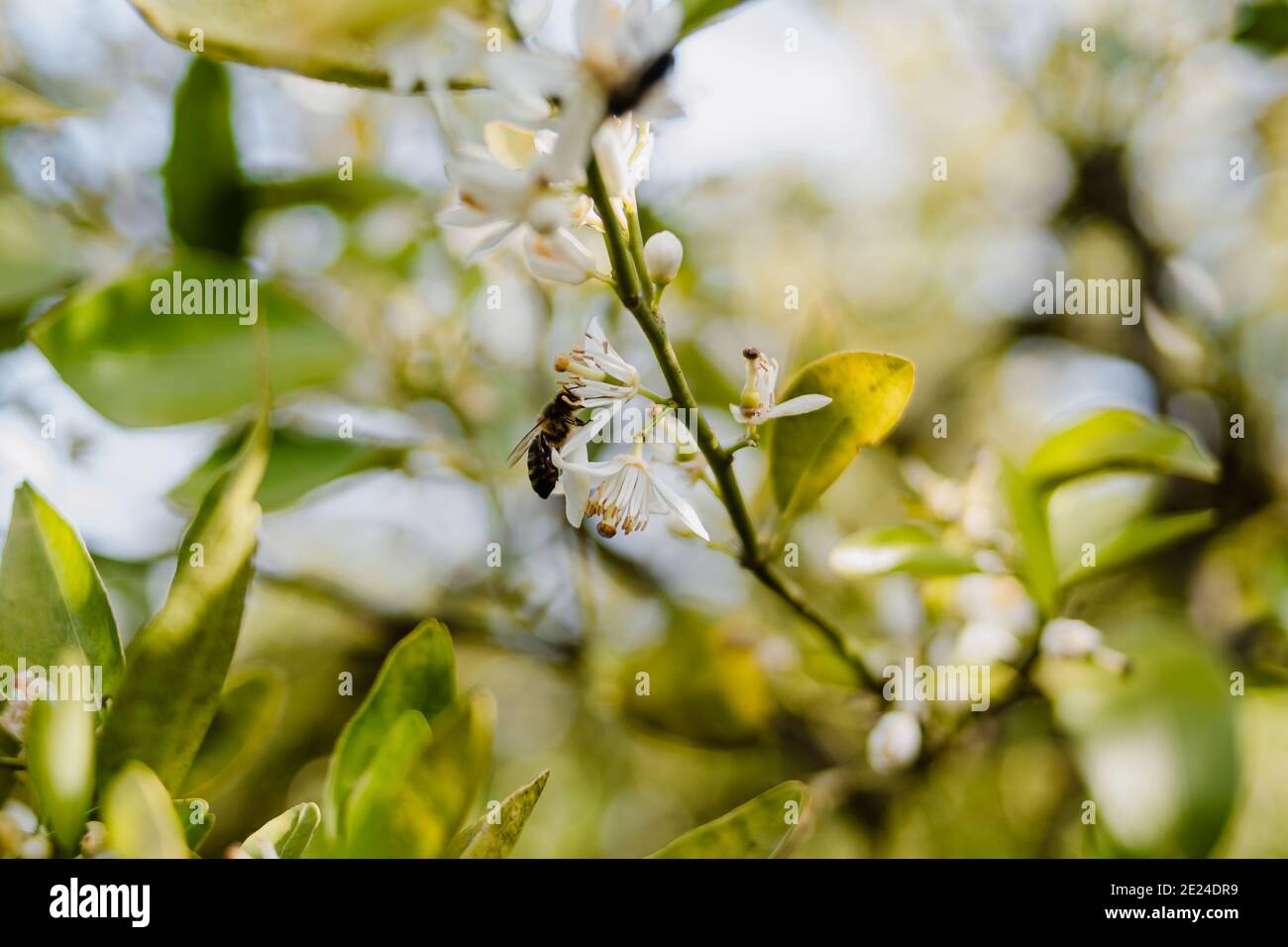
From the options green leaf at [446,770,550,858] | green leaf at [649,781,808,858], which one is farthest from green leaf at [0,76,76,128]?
green leaf at [649,781,808,858]

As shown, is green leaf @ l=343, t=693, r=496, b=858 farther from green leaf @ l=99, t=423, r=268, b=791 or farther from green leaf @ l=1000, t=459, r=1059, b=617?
green leaf @ l=1000, t=459, r=1059, b=617

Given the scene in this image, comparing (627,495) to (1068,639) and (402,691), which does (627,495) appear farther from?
(1068,639)

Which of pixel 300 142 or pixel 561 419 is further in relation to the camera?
pixel 300 142

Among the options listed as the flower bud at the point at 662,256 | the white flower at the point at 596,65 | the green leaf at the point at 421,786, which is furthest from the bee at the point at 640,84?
the green leaf at the point at 421,786

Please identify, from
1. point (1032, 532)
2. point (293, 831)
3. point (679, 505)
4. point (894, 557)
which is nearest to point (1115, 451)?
point (1032, 532)

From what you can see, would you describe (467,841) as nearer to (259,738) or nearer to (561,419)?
(259,738)

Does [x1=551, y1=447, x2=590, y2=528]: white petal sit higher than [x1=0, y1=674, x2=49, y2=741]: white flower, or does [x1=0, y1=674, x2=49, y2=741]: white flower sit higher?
[x1=551, y1=447, x2=590, y2=528]: white petal
